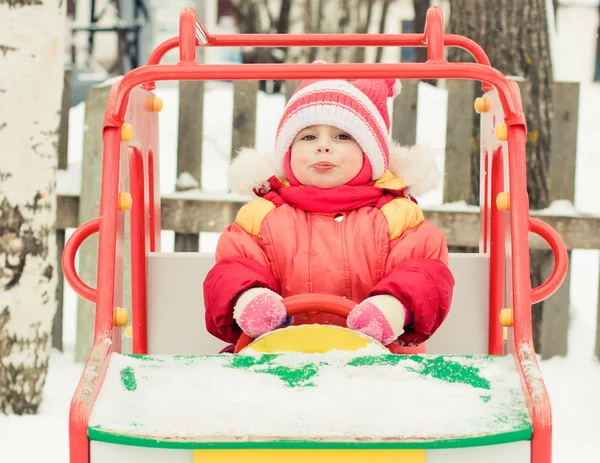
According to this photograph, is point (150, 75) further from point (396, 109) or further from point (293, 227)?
point (396, 109)

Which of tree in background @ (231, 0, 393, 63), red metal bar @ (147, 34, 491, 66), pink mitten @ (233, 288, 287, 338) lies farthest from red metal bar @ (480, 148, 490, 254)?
tree in background @ (231, 0, 393, 63)

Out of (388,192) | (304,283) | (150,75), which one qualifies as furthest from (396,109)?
(150,75)

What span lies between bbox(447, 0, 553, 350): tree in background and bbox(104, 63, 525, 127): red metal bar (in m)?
1.67

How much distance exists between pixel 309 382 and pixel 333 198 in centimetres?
73

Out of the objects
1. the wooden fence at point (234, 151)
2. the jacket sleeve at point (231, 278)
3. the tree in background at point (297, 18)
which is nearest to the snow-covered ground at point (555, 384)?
the wooden fence at point (234, 151)

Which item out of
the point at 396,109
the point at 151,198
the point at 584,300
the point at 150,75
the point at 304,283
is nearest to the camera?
the point at 150,75

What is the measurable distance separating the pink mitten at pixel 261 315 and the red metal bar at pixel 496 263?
68 centimetres

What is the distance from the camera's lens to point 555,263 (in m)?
1.94

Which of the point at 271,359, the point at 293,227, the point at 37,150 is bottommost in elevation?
the point at 271,359

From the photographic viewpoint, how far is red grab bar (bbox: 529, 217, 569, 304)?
1.89 meters

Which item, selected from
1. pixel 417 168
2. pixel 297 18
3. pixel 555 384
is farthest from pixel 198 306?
pixel 297 18

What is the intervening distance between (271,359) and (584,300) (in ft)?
10.9

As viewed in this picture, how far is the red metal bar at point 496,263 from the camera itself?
2.21 m

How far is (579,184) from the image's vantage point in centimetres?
641
